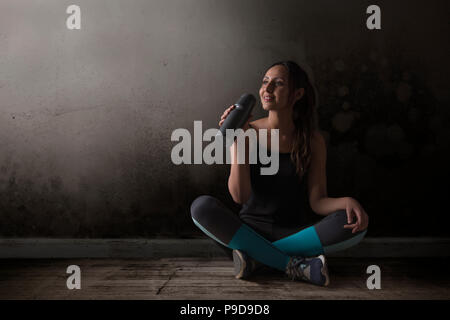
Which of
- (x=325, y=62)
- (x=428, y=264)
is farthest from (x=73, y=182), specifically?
(x=428, y=264)

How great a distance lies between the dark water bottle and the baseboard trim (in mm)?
752

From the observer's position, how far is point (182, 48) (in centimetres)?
176

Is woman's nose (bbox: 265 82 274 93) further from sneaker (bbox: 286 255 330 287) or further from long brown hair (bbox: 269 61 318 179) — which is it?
sneaker (bbox: 286 255 330 287)

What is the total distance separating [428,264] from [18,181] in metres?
2.12

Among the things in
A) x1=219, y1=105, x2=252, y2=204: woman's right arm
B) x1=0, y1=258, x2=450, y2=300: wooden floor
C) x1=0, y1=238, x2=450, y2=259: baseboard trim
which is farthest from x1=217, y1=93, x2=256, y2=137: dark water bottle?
x1=0, y1=238, x2=450, y2=259: baseboard trim

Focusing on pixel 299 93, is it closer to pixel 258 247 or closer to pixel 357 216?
pixel 357 216

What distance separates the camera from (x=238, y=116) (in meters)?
1.24

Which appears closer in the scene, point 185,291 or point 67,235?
point 185,291

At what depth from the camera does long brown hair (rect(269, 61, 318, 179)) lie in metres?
1.40

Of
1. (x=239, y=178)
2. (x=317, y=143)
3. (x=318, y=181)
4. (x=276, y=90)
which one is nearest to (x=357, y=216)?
(x=318, y=181)

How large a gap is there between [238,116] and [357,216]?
1.93 ft

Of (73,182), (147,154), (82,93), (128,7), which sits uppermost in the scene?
(128,7)

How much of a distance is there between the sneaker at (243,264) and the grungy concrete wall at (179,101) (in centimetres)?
46

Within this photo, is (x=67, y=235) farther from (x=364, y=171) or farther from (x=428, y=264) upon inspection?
(x=428, y=264)
